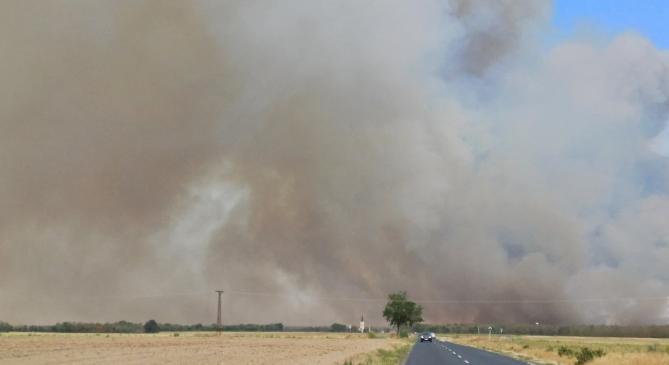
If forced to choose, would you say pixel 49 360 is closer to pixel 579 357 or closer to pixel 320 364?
pixel 320 364

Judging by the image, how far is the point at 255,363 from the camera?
54.4m

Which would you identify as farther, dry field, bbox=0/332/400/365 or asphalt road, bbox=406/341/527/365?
asphalt road, bbox=406/341/527/365

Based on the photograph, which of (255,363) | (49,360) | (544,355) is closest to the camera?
(255,363)

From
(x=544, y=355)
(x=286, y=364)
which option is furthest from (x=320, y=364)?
(x=544, y=355)

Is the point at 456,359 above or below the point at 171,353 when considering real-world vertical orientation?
below

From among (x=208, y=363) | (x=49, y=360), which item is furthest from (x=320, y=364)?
(x=49, y=360)

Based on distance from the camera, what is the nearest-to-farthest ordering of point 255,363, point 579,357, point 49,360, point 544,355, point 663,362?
point 663,362
point 255,363
point 49,360
point 579,357
point 544,355

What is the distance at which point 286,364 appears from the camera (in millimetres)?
53594

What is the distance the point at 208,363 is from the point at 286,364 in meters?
5.17

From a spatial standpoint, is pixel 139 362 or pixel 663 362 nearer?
pixel 663 362

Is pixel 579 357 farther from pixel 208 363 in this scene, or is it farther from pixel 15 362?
pixel 15 362

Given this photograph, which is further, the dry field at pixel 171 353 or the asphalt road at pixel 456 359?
the asphalt road at pixel 456 359

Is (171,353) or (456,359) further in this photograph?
(171,353)

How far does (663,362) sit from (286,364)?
24.3 metres
